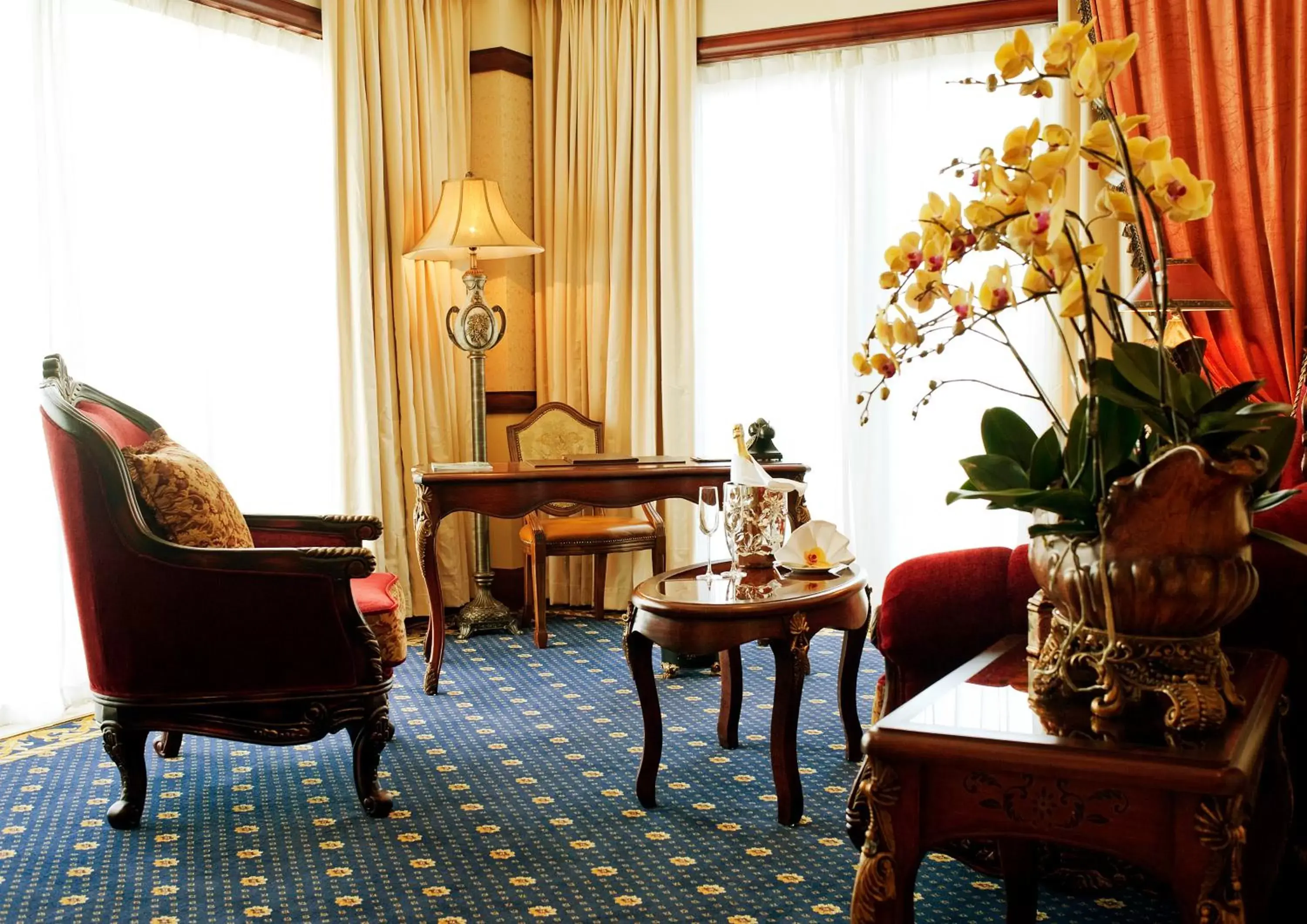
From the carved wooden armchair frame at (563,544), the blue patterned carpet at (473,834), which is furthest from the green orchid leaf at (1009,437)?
the carved wooden armchair frame at (563,544)

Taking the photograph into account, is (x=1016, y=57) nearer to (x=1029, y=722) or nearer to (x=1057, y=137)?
(x=1057, y=137)

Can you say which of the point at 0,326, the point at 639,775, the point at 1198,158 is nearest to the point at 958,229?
the point at 639,775

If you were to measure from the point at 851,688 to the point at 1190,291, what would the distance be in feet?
6.75

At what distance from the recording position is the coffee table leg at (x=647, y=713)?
303 cm

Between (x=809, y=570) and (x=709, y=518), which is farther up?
(x=709, y=518)

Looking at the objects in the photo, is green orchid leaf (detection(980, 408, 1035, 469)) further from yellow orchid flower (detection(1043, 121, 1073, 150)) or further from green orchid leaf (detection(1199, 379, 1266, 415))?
yellow orchid flower (detection(1043, 121, 1073, 150))

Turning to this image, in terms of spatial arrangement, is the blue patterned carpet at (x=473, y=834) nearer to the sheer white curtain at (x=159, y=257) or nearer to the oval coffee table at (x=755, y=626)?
the oval coffee table at (x=755, y=626)

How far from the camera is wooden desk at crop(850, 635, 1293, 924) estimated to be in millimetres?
1383

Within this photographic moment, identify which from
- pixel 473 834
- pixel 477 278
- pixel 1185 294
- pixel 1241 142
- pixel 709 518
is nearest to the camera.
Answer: pixel 473 834

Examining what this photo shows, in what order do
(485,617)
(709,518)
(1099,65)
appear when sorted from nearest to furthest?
(1099,65) < (709,518) < (485,617)

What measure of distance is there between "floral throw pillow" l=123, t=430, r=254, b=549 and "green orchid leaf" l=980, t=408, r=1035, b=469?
6.72ft

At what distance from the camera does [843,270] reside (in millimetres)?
5336

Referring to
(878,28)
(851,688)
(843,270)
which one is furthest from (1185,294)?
(851,688)

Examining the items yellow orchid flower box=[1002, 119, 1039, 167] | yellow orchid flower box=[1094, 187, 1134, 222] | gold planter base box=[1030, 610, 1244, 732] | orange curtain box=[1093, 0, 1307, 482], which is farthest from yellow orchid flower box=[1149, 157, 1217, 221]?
orange curtain box=[1093, 0, 1307, 482]
